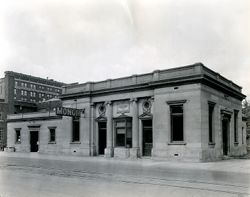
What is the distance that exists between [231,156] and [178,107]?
28.8 ft

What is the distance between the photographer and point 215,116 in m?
26.0

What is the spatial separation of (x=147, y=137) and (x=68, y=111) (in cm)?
782

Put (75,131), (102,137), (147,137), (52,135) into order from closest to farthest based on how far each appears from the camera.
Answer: (147,137)
(102,137)
(75,131)
(52,135)

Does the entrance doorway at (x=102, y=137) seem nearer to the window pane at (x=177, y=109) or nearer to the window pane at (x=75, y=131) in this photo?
the window pane at (x=75, y=131)

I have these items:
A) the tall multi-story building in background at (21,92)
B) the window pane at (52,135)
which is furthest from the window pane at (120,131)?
the tall multi-story building in background at (21,92)

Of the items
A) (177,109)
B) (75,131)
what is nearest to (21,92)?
(75,131)

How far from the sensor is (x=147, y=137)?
27.3 meters

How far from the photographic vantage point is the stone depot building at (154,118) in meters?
23.9

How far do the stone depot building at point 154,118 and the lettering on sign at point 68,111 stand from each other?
97 millimetres

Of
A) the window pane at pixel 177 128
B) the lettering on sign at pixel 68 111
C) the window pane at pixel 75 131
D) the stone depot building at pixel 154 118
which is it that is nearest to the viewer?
the stone depot building at pixel 154 118

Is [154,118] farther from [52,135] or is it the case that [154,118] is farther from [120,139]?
[52,135]

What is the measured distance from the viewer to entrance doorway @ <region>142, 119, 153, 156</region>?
1065 inches

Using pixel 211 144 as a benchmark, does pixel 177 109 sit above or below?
above

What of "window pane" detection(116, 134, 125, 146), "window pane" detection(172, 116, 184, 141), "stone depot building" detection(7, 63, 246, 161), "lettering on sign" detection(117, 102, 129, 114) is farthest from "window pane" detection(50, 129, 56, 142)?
"window pane" detection(172, 116, 184, 141)
